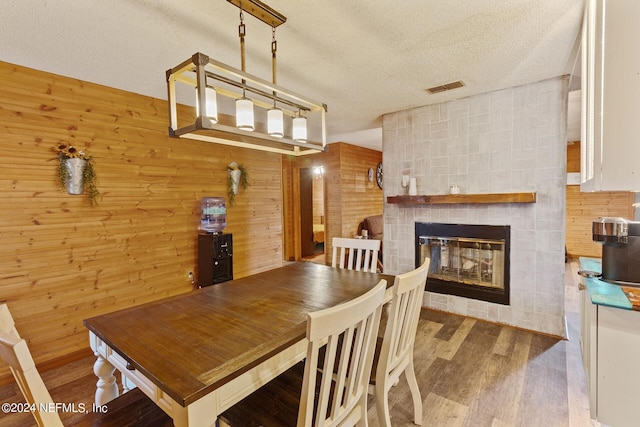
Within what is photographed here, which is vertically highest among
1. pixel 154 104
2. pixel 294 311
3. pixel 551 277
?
pixel 154 104

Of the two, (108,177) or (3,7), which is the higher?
(3,7)

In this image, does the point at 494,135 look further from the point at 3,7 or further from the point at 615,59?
the point at 3,7

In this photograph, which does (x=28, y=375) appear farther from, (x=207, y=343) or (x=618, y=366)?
(x=618, y=366)

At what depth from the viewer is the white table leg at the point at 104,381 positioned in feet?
4.80

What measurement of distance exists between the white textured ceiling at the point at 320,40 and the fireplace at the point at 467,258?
157 cm

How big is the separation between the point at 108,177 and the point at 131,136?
0.48m

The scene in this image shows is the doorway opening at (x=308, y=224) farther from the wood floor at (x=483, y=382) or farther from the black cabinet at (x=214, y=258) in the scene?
the wood floor at (x=483, y=382)

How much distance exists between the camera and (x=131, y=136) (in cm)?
298

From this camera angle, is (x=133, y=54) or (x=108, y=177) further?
(x=108, y=177)

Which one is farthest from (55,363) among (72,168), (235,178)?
(235,178)

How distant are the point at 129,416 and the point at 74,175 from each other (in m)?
2.24

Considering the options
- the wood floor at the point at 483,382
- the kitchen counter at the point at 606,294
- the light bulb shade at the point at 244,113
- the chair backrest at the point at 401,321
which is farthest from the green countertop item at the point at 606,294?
the light bulb shade at the point at 244,113

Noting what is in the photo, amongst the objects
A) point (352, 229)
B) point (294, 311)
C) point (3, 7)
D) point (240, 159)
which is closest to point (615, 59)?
point (294, 311)

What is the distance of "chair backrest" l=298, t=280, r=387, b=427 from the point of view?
936 mm
